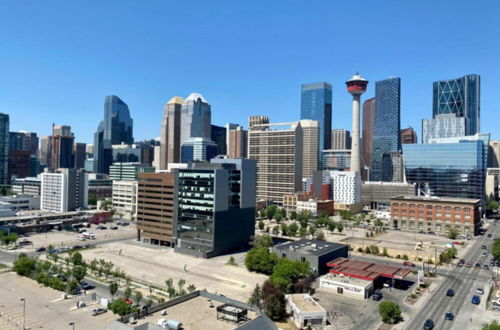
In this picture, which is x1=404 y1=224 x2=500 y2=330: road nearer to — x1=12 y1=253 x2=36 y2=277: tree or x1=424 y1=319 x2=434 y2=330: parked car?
x1=424 y1=319 x2=434 y2=330: parked car

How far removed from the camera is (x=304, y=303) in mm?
63281

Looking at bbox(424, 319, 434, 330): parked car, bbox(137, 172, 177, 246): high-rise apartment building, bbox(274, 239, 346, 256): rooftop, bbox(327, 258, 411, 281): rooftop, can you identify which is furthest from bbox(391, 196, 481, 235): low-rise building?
bbox(424, 319, 434, 330): parked car

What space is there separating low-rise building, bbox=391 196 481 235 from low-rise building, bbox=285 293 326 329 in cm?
10499

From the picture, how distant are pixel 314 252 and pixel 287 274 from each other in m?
17.7

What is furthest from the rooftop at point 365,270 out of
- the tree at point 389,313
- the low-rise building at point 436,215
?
the low-rise building at point 436,215

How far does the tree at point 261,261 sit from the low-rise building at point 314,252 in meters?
4.04

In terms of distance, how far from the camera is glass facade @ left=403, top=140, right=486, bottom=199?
610 feet

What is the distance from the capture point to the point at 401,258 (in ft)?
343

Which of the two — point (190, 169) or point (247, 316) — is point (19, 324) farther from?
point (190, 169)

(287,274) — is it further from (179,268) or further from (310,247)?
(179,268)

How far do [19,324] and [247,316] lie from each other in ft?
123

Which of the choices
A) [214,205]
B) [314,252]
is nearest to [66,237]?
[214,205]

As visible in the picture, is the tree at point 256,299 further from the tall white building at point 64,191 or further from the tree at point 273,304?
the tall white building at point 64,191

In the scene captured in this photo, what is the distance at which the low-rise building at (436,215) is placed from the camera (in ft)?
470
